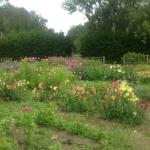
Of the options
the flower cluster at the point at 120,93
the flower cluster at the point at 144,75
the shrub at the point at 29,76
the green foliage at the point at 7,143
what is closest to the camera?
the green foliage at the point at 7,143

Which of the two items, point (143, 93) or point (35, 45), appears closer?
point (143, 93)

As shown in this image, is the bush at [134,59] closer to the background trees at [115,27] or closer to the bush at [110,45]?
the background trees at [115,27]

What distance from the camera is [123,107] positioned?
10414 mm

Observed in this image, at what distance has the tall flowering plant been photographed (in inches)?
406

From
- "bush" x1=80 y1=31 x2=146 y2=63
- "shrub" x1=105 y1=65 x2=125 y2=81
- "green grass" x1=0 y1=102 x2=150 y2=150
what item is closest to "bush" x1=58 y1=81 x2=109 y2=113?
"green grass" x1=0 y1=102 x2=150 y2=150

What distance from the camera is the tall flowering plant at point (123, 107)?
10.3 meters

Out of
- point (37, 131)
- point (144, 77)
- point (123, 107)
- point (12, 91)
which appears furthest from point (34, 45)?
point (37, 131)

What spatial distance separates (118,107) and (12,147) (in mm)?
3710

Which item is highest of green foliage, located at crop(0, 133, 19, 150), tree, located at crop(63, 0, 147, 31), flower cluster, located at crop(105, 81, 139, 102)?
tree, located at crop(63, 0, 147, 31)

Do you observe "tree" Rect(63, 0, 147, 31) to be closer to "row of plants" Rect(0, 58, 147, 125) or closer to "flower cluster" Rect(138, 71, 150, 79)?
"flower cluster" Rect(138, 71, 150, 79)

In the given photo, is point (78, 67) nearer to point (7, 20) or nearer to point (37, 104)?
point (37, 104)

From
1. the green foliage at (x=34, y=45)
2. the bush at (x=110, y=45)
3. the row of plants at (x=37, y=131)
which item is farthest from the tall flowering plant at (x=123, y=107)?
the green foliage at (x=34, y=45)

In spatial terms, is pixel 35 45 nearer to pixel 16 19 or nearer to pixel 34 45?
pixel 34 45

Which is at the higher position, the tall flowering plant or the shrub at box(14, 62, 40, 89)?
the shrub at box(14, 62, 40, 89)
